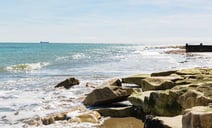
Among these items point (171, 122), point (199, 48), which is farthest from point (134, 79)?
point (199, 48)

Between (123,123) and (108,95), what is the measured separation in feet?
8.88

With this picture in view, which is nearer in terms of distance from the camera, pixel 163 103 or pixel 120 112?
pixel 163 103

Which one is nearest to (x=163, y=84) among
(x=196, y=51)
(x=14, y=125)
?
(x=14, y=125)

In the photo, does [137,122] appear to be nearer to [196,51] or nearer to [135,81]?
[135,81]

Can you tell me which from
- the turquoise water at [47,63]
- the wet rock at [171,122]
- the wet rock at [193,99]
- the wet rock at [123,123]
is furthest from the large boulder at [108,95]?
the turquoise water at [47,63]

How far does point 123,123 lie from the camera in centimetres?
1230

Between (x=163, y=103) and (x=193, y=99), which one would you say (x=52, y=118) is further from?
(x=193, y=99)

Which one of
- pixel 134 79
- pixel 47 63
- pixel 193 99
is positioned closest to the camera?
pixel 193 99

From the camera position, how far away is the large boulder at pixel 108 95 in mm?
14906

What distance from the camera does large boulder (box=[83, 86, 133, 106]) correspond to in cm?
1491

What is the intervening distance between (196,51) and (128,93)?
61.8 m

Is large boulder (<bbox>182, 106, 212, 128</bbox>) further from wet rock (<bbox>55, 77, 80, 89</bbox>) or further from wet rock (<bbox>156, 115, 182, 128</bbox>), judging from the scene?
wet rock (<bbox>55, 77, 80, 89</bbox>)

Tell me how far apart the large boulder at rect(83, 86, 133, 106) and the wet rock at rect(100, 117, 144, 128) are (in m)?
2.04

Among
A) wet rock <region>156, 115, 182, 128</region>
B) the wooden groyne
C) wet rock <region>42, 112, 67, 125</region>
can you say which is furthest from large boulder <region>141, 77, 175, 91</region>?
the wooden groyne
